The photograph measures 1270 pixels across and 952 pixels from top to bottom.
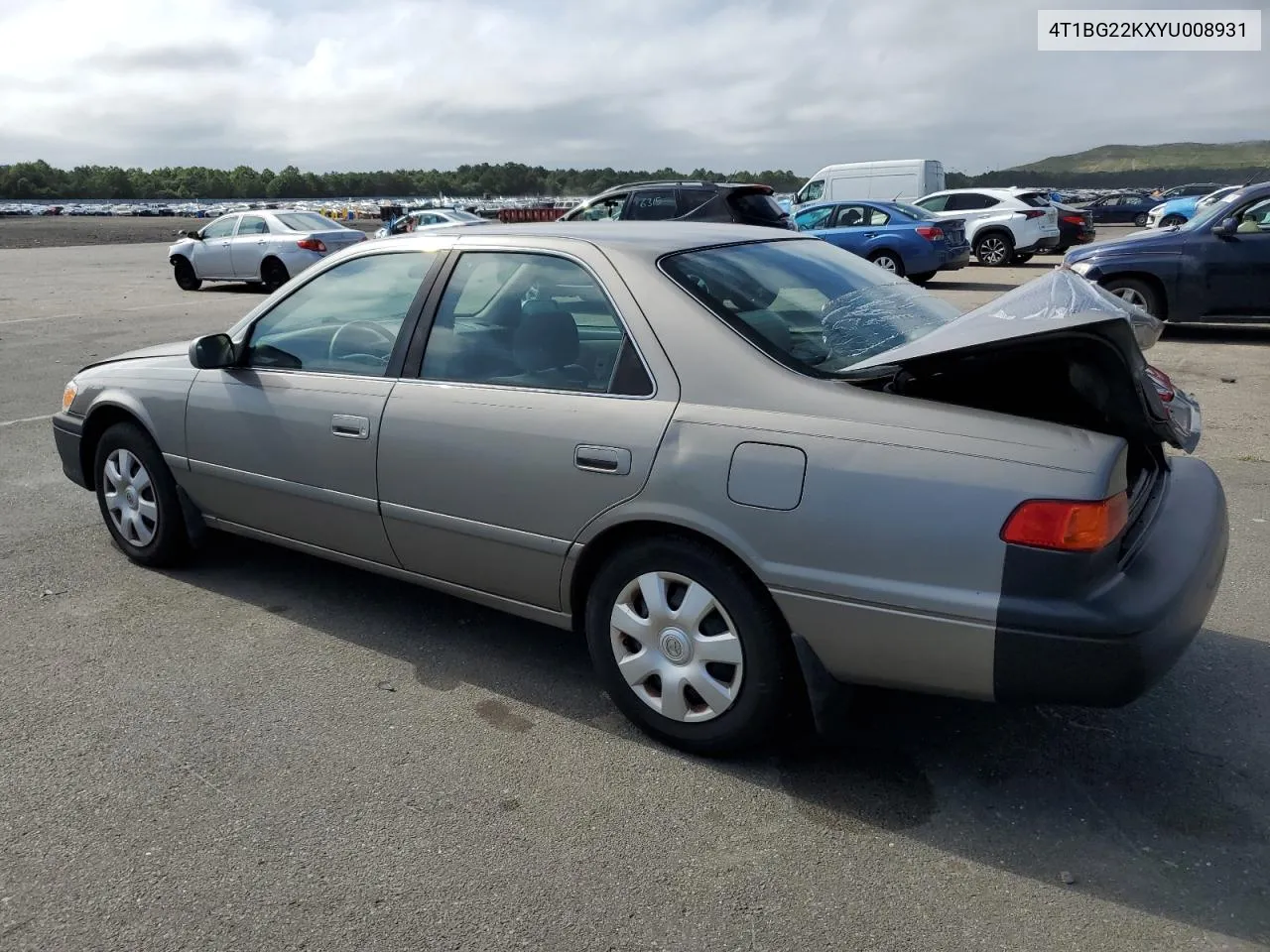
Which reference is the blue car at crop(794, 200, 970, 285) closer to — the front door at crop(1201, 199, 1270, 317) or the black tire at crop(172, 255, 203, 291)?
the front door at crop(1201, 199, 1270, 317)

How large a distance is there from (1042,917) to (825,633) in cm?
83

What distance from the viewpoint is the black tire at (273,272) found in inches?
740

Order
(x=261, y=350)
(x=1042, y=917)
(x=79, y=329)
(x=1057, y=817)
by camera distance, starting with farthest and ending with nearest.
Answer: (x=79, y=329)
(x=261, y=350)
(x=1057, y=817)
(x=1042, y=917)

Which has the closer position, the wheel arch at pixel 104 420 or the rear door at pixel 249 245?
the wheel arch at pixel 104 420

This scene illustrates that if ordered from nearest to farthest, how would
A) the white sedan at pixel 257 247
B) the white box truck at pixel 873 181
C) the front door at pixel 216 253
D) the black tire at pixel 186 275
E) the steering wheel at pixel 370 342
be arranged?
the steering wheel at pixel 370 342 < the white sedan at pixel 257 247 < the front door at pixel 216 253 < the black tire at pixel 186 275 < the white box truck at pixel 873 181

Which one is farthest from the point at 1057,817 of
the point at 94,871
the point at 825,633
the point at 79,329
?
the point at 79,329

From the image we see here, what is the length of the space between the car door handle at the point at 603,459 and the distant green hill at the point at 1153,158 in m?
146

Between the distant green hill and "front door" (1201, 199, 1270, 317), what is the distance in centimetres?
13646

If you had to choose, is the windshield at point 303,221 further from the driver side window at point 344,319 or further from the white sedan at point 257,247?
the driver side window at point 344,319

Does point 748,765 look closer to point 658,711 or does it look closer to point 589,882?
point 658,711

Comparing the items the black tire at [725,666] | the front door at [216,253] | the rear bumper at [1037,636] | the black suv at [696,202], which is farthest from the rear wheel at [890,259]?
the black tire at [725,666]

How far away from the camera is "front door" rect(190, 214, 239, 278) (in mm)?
19328

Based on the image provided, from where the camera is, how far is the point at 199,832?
281 centimetres

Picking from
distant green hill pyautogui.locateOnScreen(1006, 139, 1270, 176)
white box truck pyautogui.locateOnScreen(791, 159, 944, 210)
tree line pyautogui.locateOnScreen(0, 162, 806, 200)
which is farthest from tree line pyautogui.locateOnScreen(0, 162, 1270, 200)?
white box truck pyautogui.locateOnScreen(791, 159, 944, 210)
